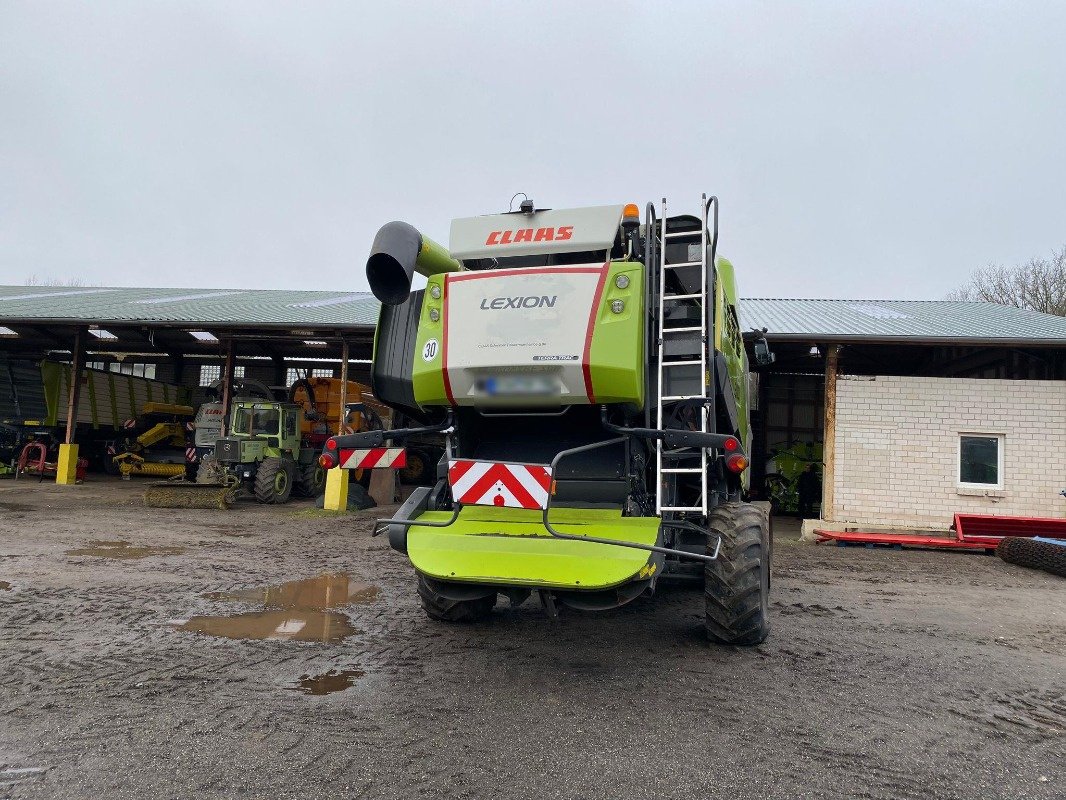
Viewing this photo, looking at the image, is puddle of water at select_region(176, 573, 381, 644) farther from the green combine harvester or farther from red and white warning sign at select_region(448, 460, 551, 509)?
red and white warning sign at select_region(448, 460, 551, 509)

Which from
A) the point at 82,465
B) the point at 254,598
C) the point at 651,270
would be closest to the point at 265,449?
the point at 82,465

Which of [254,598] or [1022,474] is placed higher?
[1022,474]

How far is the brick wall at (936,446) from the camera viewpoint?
38.9 ft

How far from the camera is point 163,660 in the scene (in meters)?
4.47

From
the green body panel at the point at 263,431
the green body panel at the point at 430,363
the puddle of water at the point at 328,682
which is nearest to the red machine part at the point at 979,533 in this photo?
the green body panel at the point at 430,363

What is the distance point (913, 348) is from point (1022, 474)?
3809mm

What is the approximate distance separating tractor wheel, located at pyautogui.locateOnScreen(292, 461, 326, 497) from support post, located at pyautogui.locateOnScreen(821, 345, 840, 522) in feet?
34.7

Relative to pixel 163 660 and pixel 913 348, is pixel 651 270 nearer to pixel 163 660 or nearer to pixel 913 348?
pixel 163 660

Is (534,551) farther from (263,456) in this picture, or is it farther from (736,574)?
(263,456)

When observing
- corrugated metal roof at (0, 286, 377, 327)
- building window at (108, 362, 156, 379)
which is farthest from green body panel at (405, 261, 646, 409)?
building window at (108, 362, 156, 379)

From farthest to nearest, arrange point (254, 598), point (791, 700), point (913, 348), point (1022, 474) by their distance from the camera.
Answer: point (913, 348) → point (1022, 474) → point (254, 598) → point (791, 700)

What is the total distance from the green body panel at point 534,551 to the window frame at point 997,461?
32.5 ft

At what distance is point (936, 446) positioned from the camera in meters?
12.1

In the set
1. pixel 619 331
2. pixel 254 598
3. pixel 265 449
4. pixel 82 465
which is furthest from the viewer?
pixel 82 465
